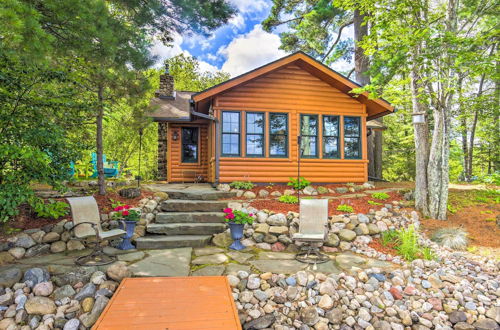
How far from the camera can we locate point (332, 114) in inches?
352

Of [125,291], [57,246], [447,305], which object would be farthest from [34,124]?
[447,305]

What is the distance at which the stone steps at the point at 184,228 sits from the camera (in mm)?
5352

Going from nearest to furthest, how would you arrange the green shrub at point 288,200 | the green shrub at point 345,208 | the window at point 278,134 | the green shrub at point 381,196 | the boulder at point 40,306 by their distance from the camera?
the boulder at point 40,306 → the green shrub at point 345,208 → the green shrub at point 288,200 → the green shrub at point 381,196 → the window at point 278,134

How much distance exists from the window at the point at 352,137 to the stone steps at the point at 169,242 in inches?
228

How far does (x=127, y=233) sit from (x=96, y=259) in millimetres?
713

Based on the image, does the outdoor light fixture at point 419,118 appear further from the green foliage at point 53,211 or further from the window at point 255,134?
the green foliage at point 53,211

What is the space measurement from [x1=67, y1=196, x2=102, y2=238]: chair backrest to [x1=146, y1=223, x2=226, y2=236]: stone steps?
103cm

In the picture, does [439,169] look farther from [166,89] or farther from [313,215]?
[166,89]

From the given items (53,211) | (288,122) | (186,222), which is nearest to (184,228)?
(186,222)

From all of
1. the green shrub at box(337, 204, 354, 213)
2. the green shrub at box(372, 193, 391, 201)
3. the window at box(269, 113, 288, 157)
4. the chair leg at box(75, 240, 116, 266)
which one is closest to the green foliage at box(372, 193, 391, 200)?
the green shrub at box(372, 193, 391, 201)

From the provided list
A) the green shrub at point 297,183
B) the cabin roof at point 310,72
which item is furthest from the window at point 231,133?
the green shrub at point 297,183

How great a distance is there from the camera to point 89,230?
449 centimetres

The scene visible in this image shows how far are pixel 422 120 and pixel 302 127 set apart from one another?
3.24 m

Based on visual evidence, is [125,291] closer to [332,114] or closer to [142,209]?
[142,209]
